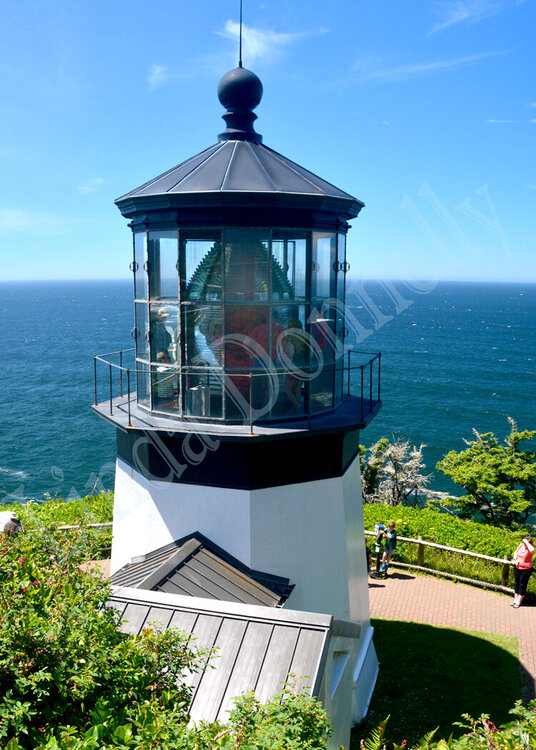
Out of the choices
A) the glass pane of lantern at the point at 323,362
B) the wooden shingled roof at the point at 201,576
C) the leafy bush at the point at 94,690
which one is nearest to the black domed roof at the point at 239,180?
the glass pane of lantern at the point at 323,362

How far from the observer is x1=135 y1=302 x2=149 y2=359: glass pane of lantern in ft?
25.4

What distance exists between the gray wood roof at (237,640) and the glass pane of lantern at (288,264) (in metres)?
3.43

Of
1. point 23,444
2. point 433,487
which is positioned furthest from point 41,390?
point 433,487

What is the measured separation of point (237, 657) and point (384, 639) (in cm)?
679

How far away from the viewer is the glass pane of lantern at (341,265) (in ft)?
25.8

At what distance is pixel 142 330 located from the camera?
25.9ft

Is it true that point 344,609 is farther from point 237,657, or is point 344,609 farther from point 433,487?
point 433,487

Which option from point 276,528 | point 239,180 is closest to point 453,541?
point 276,528

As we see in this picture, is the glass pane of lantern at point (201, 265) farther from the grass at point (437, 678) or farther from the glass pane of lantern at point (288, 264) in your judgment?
the grass at point (437, 678)

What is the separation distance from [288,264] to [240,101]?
7.78 ft

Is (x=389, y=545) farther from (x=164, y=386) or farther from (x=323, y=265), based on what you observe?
(x=323, y=265)

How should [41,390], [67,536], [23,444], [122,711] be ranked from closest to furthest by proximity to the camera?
[122,711], [67,536], [23,444], [41,390]

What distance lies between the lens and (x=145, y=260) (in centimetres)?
755

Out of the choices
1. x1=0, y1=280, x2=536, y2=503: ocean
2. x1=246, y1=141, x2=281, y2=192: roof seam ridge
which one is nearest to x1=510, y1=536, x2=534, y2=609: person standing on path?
x1=0, y1=280, x2=536, y2=503: ocean
